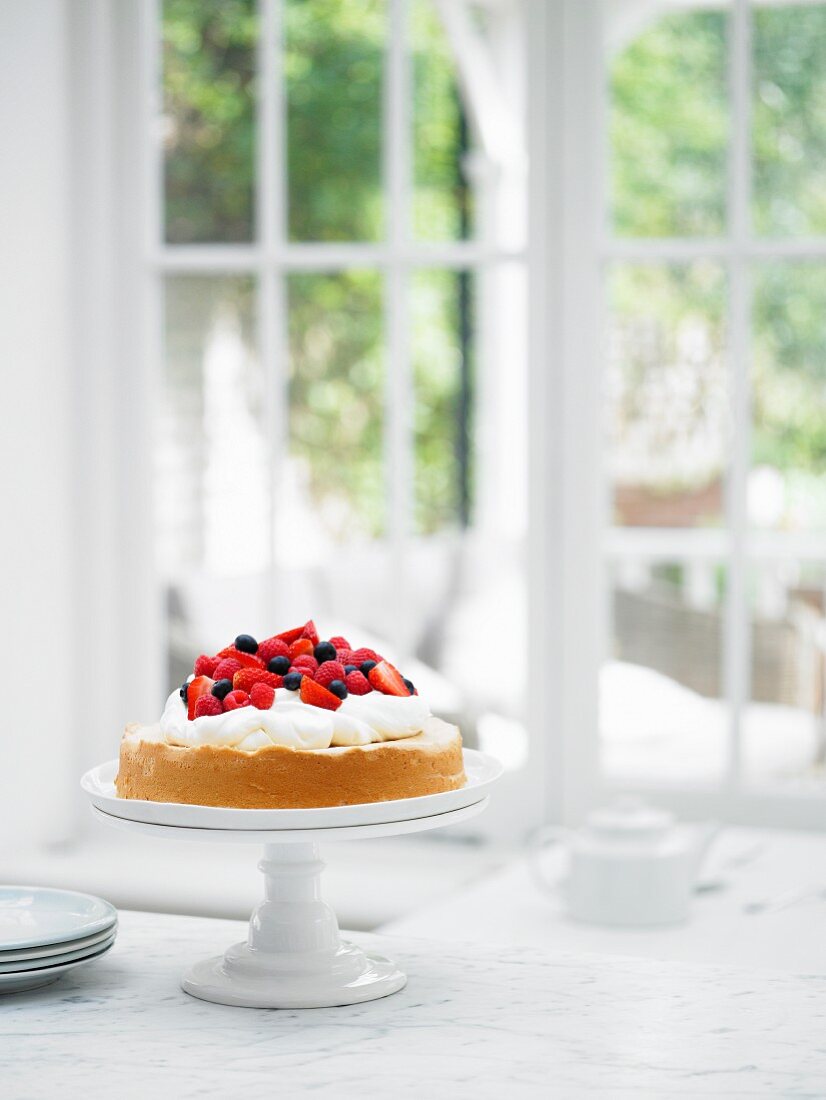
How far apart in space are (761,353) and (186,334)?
3.32 meters

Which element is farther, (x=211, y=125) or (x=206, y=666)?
(x=211, y=125)

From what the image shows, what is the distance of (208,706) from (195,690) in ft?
0.10

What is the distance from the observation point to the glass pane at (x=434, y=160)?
695 centimetres

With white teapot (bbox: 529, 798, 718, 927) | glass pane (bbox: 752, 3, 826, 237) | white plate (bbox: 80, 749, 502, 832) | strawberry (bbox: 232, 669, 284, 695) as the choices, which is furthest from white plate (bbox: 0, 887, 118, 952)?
glass pane (bbox: 752, 3, 826, 237)

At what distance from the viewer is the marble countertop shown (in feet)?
2.78

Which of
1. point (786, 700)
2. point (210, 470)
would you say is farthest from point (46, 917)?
point (210, 470)

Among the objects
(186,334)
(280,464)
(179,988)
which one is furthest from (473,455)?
(179,988)

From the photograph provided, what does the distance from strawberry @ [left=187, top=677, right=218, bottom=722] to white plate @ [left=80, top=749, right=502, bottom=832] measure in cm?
8

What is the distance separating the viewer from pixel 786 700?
13.2ft

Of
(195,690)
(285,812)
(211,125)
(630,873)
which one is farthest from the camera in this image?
(211,125)

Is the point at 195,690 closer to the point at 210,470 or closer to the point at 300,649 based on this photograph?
the point at 300,649

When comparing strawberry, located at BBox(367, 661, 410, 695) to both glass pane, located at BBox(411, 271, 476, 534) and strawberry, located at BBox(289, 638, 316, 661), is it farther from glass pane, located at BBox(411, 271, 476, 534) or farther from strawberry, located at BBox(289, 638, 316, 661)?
glass pane, located at BBox(411, 271, 476, 534)

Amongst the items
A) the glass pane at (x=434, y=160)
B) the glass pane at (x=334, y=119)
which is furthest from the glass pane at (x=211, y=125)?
the glass pane at (x=434, y=160)

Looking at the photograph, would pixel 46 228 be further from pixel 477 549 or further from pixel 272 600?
pixel 477 549
